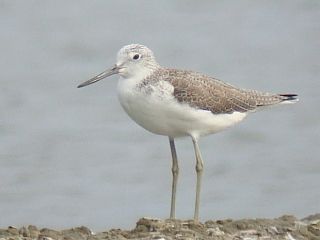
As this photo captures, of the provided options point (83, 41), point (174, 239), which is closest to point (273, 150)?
point (83, 41)

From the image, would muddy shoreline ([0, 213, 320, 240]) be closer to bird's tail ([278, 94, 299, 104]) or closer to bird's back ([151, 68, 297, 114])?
bird's back ([151, 68, 297, 114])

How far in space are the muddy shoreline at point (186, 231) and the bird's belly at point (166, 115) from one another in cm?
140

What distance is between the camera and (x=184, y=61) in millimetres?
19250

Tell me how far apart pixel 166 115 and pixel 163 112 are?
0.04m


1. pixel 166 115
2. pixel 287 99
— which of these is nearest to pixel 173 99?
pixel 166 115

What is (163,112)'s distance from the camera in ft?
36.7

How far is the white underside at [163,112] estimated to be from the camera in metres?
11.2

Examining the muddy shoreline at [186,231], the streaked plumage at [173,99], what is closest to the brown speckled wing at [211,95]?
the streaked plumage at [173,99]

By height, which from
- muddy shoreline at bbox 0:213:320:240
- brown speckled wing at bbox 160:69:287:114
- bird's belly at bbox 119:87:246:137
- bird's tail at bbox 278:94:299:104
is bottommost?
Answer: muddy shoreline at bbox 0:213:320:240

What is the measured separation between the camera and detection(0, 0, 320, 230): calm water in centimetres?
1552

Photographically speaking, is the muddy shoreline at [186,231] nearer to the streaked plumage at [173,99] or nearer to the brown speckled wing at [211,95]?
the streaked plumage at [173,99]

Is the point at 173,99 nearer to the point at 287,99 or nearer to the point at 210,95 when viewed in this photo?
the point at 210,95

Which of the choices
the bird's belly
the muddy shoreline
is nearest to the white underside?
the bird's belly

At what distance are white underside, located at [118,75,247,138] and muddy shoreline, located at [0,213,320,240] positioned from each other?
141 cm
